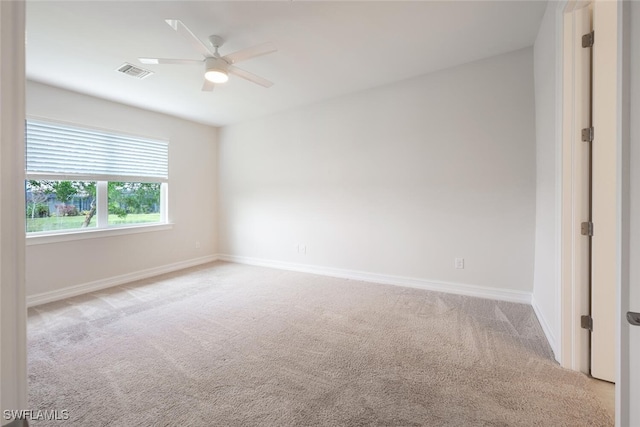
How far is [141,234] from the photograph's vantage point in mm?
4312

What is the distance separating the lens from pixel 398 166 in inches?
146

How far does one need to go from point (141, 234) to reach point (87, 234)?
70 centimetres

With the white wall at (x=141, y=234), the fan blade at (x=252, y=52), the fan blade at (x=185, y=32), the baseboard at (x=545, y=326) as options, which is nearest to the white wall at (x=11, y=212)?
the fan blade at (x=185, y=32)

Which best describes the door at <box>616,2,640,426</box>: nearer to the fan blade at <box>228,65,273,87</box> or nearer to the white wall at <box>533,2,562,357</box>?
Result: the white wall at <box>533,2,562,357</box>

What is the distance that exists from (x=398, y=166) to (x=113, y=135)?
13.3ft

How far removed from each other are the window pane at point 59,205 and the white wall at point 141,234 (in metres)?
0.26

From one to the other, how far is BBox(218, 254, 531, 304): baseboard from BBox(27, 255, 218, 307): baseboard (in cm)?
114

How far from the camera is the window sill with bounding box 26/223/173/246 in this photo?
327 cm

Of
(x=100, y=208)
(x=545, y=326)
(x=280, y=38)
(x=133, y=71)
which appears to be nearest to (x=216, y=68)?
(x=280, y=38)

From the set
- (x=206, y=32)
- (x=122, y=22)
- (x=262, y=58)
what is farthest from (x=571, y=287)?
(x=122, y=22)

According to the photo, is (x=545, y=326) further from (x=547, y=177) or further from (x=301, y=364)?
(x=301, y=364)

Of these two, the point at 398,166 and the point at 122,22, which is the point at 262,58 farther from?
the point at 398,166

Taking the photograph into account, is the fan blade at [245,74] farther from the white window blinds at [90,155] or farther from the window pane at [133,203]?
the window pane at [133,203]

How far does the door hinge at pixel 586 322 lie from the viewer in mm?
1874
